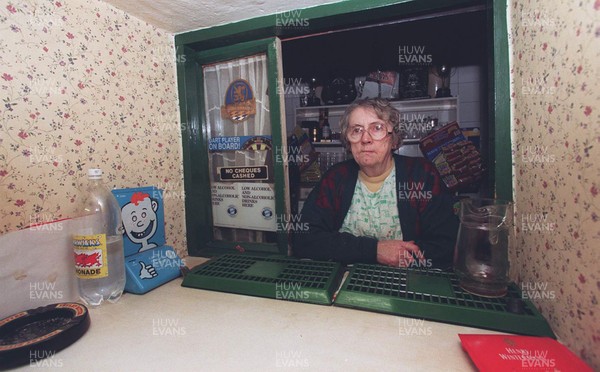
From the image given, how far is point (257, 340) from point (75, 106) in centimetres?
106

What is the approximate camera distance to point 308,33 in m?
1.54

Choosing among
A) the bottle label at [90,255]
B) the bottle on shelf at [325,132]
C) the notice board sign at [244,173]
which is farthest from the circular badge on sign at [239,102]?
the bottle on shelf at [325,132]

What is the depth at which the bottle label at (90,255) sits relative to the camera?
40.1 inches

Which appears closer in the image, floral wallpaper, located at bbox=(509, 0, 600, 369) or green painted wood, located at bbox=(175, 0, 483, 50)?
floral wallpaper, located at bbox=(509, 0, 600, 369)

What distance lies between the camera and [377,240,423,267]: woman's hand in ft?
4.24

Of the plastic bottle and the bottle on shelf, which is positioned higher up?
the bottle on shelf

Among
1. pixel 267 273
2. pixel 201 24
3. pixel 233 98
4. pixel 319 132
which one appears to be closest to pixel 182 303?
pixel 267 273

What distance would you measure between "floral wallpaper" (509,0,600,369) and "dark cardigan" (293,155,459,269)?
332 millimetres

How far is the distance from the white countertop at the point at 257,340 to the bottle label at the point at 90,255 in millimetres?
131

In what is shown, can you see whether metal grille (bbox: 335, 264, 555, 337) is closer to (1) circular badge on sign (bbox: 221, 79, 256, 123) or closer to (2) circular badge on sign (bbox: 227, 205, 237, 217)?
(2) circular badge on sign (bbox: 227, 205, 237, 217)

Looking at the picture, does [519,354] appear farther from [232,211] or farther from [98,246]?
[232,211]

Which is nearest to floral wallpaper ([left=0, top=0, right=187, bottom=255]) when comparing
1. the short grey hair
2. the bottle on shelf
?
the short grey hair

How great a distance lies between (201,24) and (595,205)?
65.0 inches

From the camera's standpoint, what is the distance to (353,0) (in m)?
1.31
